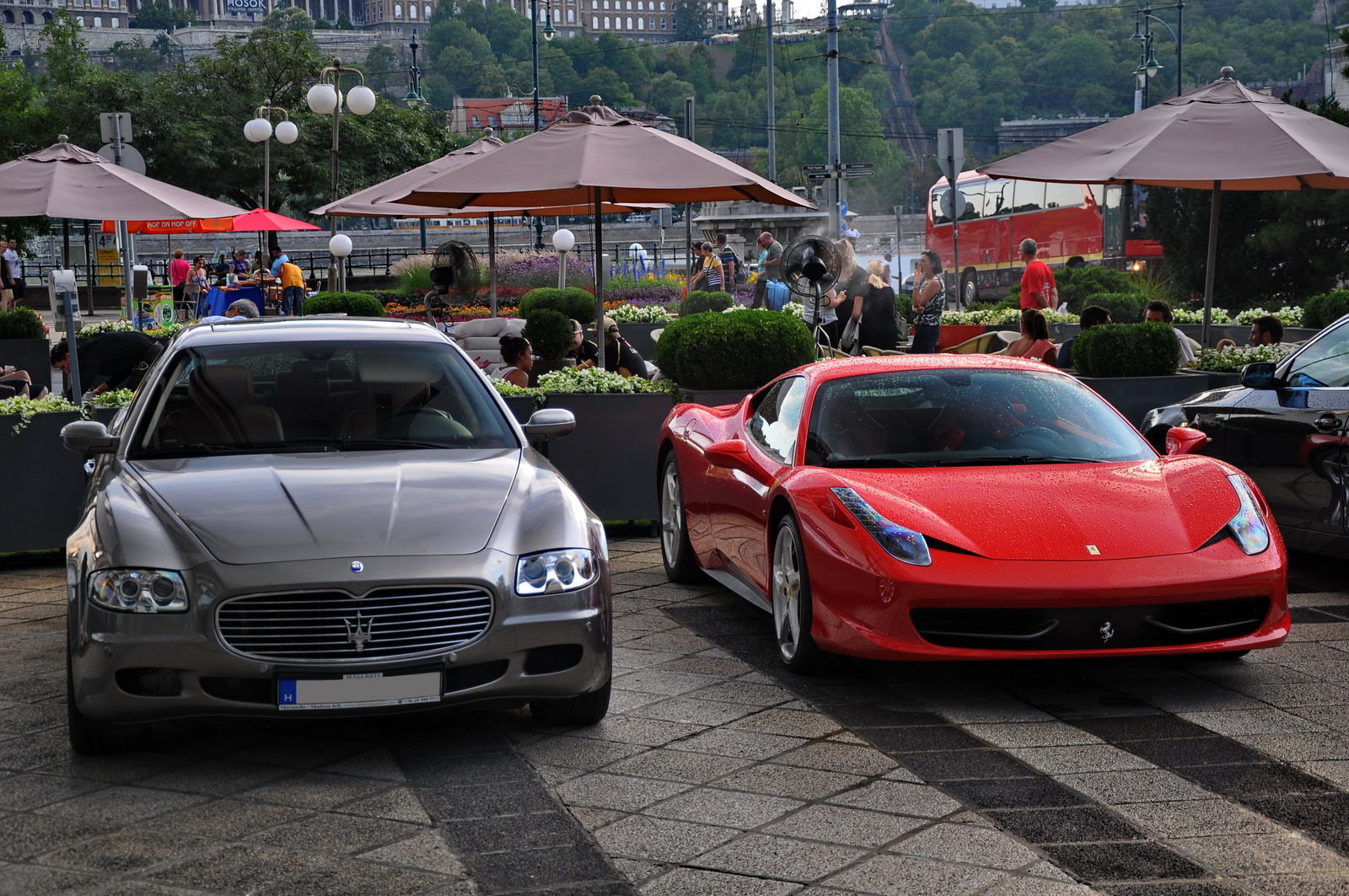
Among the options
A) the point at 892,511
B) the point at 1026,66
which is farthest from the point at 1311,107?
the point at 1026,66

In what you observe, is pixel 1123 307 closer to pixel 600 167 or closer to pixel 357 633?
pixel 600 167

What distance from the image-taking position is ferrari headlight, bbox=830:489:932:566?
18.2ft

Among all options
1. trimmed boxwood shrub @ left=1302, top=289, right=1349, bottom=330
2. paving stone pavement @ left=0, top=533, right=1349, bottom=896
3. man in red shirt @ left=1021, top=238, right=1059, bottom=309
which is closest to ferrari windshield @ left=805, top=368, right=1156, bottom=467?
paving stone pavement @ left=0, top=533, right=1349, bottom=896

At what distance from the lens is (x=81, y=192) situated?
14.1m

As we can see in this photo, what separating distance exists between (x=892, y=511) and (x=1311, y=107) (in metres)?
18.0

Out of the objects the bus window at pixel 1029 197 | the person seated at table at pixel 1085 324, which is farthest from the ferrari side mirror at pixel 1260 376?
the bus window at pixel 1029 197

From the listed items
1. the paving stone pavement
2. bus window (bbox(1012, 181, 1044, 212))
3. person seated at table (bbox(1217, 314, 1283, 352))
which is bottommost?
the paving stone pavement

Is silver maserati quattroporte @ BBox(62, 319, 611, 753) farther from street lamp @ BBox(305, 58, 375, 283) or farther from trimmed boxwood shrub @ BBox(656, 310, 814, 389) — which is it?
street lamp @ BBox(305, 58, 375, 283)

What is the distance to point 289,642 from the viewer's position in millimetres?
4680

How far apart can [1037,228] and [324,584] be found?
37.0 metres

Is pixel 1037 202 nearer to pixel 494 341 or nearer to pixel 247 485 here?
pixel 494 341

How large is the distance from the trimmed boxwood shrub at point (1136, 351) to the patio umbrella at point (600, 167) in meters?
2.53

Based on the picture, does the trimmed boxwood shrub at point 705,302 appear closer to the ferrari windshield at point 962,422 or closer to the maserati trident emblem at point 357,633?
the ferrari windshield at point 962,422

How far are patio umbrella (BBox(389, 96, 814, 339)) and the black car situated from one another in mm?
3875
